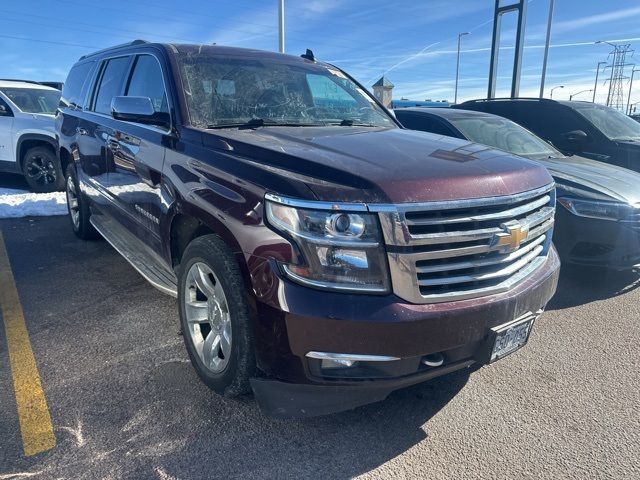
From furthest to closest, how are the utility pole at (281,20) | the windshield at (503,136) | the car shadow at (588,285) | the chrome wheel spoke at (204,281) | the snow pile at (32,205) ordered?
1. the utility pole at (281,20)
2. the snow pile at (32,205)
3. the windshield at (503,136)
4. the car shadow at (588,285)
5. the chrome wheel spoke at (204,281)

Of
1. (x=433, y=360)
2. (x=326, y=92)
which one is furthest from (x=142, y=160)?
(x=433, y=360)

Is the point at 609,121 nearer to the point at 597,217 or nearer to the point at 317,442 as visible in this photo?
the point at 597,217

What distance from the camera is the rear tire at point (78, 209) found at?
570cm

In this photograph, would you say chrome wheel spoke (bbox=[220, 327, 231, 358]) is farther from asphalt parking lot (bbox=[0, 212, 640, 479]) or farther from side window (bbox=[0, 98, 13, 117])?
side window (bbox=[0, 98, 13, 117])

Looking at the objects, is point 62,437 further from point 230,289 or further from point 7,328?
point 7,328

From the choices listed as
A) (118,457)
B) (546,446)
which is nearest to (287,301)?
(118,457)

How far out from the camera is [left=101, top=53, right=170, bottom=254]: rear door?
339 cm

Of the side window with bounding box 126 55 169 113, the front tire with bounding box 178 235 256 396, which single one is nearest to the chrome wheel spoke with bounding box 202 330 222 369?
the front tire with bounding box 178 235 256 396

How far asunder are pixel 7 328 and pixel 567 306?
183 inches

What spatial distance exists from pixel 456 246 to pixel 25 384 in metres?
2.64

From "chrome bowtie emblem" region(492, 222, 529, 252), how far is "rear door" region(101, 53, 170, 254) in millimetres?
2090

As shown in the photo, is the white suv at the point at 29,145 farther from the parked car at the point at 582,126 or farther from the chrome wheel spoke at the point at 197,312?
the parked car at the point at 582,126

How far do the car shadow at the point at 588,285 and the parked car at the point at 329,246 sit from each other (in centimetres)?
173

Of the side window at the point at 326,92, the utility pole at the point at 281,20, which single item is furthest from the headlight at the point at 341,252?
the utility pole at the point at 281,20
